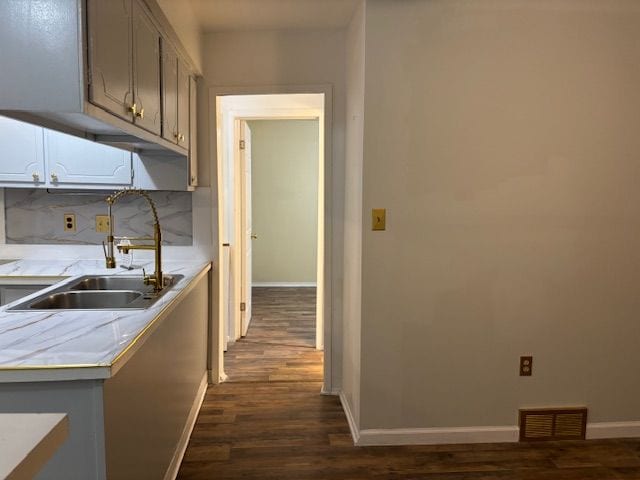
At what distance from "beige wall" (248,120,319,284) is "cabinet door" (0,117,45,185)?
154 inches

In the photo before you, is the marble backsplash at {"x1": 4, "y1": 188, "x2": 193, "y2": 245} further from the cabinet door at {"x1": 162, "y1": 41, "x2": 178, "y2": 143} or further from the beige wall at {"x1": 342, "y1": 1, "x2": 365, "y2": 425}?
the beige wall at {"x1": 342, "y1": 1, "x2": 365, "y2": 425}

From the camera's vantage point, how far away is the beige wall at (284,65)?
3.11 meters

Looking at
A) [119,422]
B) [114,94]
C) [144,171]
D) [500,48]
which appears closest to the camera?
[119,422]

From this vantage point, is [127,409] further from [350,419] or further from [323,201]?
[323,201]

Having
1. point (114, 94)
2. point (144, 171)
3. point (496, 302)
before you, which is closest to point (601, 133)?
point (496, 302)

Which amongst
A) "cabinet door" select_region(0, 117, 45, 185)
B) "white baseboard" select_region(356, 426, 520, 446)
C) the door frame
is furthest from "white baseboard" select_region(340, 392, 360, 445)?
"cabinet door" select_region(0, 117, 45, 185)

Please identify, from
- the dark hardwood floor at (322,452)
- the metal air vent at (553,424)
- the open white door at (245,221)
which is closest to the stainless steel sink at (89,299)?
the dark hardwood floor at (322,452)

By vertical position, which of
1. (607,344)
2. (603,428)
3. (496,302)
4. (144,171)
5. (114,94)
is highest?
(114,94)

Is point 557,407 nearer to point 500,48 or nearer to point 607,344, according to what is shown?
point 607,344

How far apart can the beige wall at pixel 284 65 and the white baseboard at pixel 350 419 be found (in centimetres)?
113

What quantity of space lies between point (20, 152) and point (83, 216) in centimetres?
56

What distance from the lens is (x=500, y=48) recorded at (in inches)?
95.8

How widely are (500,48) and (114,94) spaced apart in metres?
1.81

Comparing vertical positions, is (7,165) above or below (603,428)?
above
